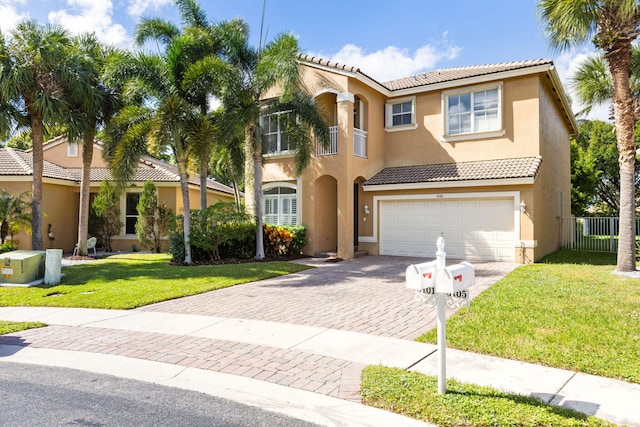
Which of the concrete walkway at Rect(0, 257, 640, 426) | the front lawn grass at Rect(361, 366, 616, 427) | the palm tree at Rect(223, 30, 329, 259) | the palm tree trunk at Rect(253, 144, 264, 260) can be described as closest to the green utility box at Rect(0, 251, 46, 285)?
the concrete walkway at Rect(0, 257, 640, 426)

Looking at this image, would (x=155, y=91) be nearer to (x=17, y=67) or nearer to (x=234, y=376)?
(x=17, y=67)

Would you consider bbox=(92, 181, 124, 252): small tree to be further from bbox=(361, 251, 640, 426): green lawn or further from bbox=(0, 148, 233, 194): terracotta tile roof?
bbox=(361, 251, 640, 426): green lawn

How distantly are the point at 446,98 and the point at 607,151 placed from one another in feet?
76.2

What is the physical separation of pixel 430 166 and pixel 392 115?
3161 mm

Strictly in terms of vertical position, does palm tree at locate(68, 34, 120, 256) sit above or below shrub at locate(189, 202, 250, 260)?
above

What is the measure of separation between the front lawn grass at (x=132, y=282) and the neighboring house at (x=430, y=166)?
474 cm

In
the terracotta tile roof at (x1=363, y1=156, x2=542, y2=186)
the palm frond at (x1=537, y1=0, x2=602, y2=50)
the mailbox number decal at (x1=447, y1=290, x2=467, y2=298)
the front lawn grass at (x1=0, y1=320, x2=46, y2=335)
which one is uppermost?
the palm frond at (x1=537, y1=0, x2=602, y2=50)

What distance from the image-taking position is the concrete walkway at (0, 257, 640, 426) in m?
4.45

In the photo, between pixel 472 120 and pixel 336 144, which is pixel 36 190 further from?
pixel 472 120

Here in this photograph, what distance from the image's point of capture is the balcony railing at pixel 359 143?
17828 millimetres

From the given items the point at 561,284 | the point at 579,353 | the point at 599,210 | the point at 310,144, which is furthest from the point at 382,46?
the point at 599,210

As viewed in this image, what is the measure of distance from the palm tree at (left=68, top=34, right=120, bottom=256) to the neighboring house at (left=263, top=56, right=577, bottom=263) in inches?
277

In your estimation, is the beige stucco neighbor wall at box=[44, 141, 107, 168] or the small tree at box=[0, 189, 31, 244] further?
the beige stucco neighbor wall at box=[44, 141, 107, 168]

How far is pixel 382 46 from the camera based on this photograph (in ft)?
56.2
